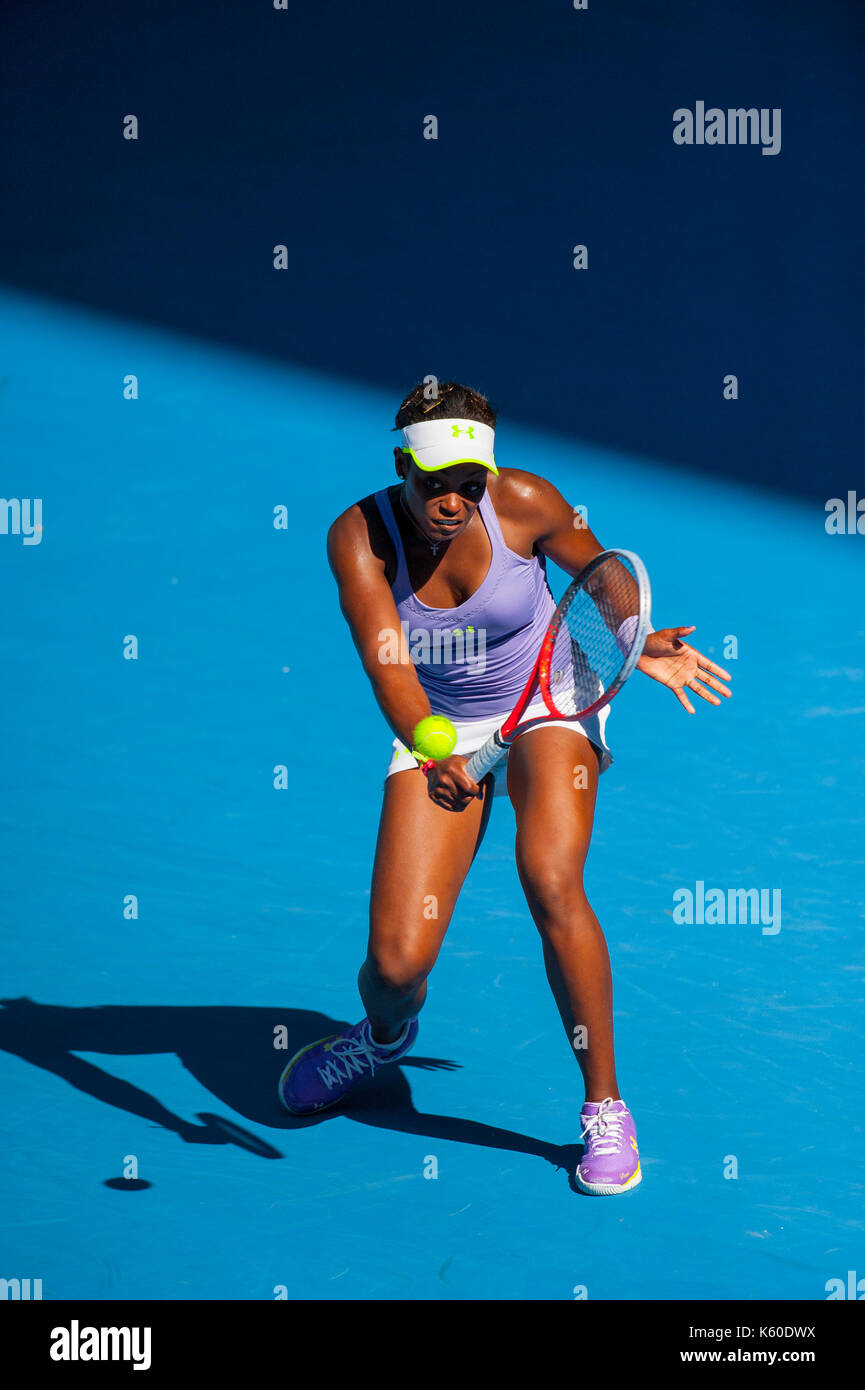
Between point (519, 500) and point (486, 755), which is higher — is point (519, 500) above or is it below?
above

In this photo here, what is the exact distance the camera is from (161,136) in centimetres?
792

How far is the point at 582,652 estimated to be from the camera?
10.8 ft

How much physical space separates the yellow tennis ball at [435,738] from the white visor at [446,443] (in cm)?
51

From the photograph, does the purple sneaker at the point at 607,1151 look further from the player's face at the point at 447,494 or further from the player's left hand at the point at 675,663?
the player's face at the point at 447,494

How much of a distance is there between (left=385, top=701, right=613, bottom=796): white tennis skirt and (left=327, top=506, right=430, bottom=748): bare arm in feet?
0.60

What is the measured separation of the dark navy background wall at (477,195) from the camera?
24.3 ft

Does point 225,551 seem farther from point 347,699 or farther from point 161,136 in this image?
point 161,136

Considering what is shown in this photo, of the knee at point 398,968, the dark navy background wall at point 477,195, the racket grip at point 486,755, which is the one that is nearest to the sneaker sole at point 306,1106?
the knee at point 398,968

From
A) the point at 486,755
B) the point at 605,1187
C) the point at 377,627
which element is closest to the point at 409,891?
the point at 486,755

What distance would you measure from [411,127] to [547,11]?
0.97 metres

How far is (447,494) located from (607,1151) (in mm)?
1401

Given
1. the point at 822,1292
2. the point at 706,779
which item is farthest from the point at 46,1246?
the point at 706,779

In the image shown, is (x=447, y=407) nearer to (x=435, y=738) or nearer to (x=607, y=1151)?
(x=435, y=738)

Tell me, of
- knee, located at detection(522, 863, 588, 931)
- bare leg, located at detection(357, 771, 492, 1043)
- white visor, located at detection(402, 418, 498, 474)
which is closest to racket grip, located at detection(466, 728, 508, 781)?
bare leg, located at detection(357, 771, 492, 1043)
